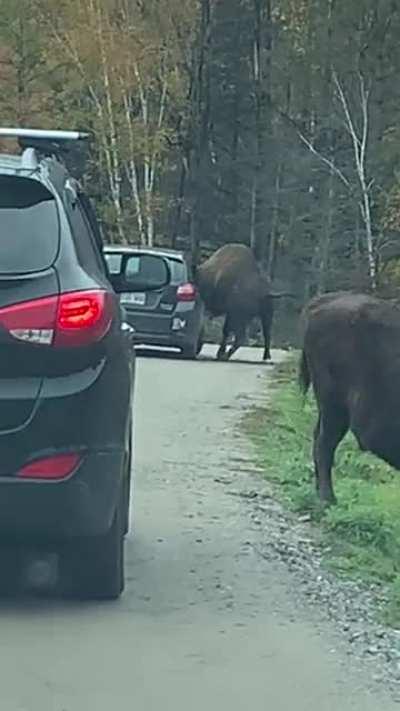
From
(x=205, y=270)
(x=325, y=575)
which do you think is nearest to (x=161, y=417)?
(x=325, y=575)

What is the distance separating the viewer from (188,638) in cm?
779

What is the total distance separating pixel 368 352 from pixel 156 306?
16336 mm

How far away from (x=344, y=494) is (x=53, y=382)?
4.78 meters

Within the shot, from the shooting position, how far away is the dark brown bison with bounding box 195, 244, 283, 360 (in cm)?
2905

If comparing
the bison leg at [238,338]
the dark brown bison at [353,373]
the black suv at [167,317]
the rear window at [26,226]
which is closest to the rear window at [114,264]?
the dark brown bison at [353,373]

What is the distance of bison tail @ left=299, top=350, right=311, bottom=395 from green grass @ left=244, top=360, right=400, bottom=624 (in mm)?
630

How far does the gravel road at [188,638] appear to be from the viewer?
22.5 feet

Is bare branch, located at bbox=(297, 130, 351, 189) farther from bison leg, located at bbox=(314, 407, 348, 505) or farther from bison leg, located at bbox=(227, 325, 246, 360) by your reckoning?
bison leg, located at bbox=(314, 407, 348, 505)

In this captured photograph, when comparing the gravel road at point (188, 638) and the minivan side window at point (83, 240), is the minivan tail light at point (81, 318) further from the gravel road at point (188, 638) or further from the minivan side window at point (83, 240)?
the gravel road at point (188, 638)

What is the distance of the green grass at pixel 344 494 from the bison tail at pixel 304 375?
0.63 m

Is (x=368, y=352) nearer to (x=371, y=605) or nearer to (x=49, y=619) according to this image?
(x=371, y=605)

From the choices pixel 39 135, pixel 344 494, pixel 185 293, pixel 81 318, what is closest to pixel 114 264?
pixel 344 494

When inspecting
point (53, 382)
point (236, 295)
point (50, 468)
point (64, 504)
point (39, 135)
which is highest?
point (39, 135)

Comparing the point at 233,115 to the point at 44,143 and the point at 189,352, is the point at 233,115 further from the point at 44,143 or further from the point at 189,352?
the point at 44,143
